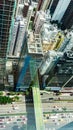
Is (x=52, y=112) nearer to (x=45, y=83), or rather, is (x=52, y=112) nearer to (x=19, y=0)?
(x=45, y=83)

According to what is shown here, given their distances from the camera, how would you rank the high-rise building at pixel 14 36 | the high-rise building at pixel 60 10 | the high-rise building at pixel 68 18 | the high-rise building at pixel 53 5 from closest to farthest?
the high-rise building at pixel 14 36 → the high-rise building at pixel 60 10 → the high-rise building at pixel 68 18 → the high-rise building at pixel 53 5

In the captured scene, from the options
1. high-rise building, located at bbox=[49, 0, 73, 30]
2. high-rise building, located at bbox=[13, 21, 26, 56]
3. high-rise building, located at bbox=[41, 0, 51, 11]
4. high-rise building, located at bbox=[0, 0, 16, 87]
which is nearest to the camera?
high-rise building, located at bbox=[0, 0, 16, 87]

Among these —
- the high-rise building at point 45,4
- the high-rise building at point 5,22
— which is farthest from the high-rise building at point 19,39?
the high-rise building at point 45,4

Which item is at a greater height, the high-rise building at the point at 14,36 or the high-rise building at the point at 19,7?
the high-rise building at the point at 19,7

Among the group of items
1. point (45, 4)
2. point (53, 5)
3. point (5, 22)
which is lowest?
point (53, 5)

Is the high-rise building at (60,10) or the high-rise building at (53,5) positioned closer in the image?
the high-rise building at (60,10)

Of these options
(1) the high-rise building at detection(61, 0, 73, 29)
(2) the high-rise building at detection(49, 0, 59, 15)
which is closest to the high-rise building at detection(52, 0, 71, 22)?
(1) the high-rise building at detection(61, 0, 73, 29)

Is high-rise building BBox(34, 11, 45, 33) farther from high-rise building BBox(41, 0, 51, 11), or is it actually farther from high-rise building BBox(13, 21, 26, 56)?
high-rise building BBox(13, 21, 26, 56)

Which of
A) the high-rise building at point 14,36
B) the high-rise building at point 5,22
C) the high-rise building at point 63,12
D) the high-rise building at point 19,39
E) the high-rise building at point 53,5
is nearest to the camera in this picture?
the high-rise building at point 5,22

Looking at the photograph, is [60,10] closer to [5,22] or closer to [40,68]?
[40,68]

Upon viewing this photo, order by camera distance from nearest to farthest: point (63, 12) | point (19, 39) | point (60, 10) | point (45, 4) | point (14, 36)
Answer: point (14, 36) → point (19, 39) → point (45, 4) → point (60, 10) → point (63, 12)

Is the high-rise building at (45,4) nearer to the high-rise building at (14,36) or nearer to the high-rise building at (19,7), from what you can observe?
the high-rise building at (19,7)

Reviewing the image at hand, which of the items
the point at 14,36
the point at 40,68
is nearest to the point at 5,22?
the point at 14,36
